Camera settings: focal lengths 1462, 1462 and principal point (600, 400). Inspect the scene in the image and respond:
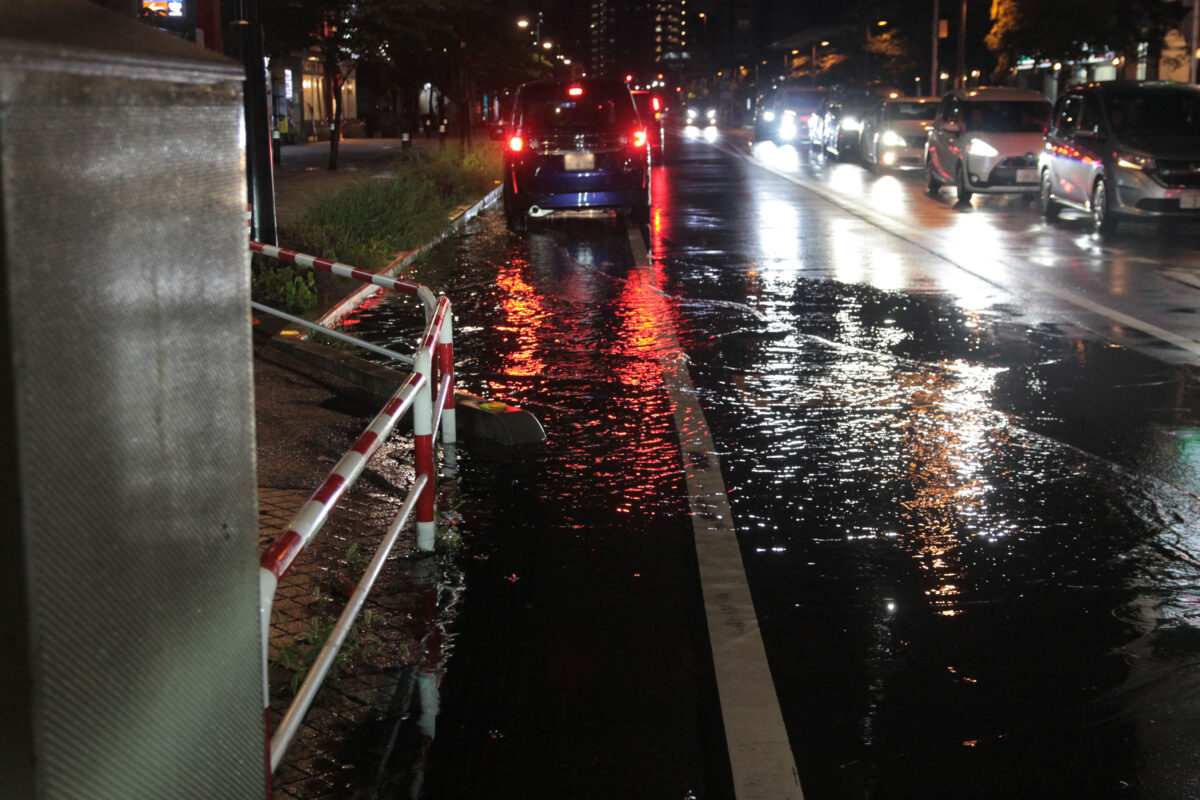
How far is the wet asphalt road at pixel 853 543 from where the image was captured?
3998 millimetres

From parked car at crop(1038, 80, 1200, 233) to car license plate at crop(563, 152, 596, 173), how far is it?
6783 millimetres

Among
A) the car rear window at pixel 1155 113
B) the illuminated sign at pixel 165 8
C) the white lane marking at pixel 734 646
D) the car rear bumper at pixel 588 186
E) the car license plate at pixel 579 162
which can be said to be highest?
the illuminated sign at pixel 165 8

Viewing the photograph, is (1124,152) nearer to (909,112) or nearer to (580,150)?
(580,150)

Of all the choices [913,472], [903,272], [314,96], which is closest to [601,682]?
[913,472]

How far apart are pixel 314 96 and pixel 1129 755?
66.0 m

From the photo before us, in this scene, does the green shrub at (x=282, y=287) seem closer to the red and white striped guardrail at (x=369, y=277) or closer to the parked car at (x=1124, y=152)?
the red and white striped guardrail at (x=369, y=277)

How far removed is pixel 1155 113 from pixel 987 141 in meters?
4.42

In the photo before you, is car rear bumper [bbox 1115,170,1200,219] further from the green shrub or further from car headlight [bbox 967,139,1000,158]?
the green shrub

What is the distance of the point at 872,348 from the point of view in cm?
1077

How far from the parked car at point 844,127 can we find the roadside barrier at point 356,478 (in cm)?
3232

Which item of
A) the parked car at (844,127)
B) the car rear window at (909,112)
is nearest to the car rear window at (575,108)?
the car rear window at (909,112)

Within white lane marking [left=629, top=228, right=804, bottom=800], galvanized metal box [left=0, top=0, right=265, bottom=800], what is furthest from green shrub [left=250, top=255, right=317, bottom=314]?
galvanized metal box [left=0, top=0, right=265, bottom=800]

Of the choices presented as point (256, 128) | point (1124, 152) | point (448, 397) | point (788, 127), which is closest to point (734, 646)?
point (448, 397)

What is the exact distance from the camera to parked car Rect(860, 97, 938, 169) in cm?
3525
